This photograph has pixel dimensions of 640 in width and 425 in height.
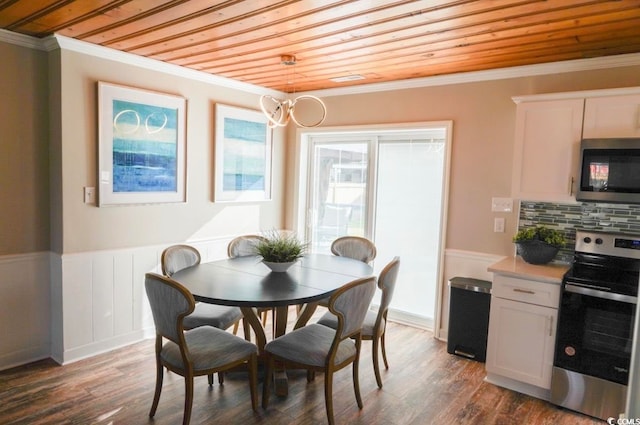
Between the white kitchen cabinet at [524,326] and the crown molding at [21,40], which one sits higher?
the crown molding at [21,40]

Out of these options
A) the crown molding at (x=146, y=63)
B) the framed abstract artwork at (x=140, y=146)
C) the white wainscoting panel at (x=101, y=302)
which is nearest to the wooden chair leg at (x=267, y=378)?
the white wainscoting panel at (x=101, y=302)

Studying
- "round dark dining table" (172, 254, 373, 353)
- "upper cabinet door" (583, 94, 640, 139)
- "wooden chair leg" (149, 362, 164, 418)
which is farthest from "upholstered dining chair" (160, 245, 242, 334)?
"upper cabinet door" (583, 94, 640, 139)

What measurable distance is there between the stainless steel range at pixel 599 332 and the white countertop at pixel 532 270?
0.27ft

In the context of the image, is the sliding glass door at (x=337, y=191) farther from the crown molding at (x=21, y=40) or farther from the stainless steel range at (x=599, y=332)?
the crown molding at (x=21, y=40)

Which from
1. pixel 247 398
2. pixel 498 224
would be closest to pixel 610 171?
pixel 498 224

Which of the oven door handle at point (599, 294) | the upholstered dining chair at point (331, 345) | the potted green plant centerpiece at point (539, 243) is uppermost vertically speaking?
the potted green plant centerpiece at point (539, 243)

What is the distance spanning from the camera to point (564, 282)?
9.30 feet

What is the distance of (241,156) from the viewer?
4.48 m

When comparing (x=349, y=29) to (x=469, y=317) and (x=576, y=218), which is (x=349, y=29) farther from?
(x=469, y=317)

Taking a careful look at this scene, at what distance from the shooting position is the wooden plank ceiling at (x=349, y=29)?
231 centimetres

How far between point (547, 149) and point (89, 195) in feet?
11.3

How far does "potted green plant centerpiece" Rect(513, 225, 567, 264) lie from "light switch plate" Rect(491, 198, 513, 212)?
321mm

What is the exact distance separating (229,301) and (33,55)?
7.92ft

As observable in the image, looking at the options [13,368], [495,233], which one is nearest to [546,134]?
[495,233]
